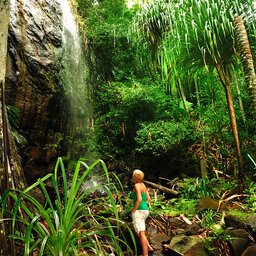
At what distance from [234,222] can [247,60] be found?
7.40 ft

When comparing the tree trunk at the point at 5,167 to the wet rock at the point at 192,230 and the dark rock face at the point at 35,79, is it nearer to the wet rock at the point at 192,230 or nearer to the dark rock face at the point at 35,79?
the wet rock at the point at 192,230

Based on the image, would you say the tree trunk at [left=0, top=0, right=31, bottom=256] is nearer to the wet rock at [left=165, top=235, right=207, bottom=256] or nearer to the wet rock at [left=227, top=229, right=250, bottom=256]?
the wet rock at [left=165, top=235, right=207, bottom=256]

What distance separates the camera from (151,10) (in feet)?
16.6

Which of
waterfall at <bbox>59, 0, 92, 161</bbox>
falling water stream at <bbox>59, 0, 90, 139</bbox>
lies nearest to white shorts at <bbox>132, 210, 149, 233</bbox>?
waterfall at <bbox>59, 0, 92, 161</bbox>

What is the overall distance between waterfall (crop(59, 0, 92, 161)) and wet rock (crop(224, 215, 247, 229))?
4.31 meters

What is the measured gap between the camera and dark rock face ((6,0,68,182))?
4.10 metres

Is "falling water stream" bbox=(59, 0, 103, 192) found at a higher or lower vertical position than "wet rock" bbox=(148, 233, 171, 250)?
higher

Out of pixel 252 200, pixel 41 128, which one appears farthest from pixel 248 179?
pixel 41 128

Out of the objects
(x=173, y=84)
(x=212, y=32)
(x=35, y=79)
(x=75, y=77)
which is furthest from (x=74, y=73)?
(x=212, y=32)

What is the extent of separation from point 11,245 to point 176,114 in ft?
17.0

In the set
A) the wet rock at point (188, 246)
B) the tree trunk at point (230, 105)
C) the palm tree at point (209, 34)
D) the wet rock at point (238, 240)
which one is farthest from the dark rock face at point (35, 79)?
the wet rock at point (238, 240)

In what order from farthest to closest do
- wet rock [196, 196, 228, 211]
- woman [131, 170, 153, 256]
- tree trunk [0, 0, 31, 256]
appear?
1. wet rock [196, 196, 228, 211]
2. woman [131, 170, 153, 256]
3. tree trunk [0, 0, 31, 256]

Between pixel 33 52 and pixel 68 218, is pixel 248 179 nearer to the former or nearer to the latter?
pixel 68 218

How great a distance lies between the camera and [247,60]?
3.16 meters
